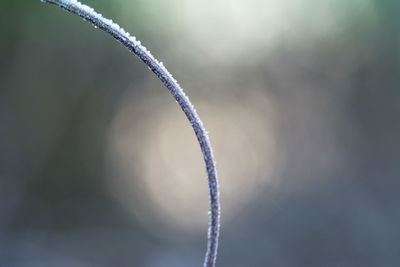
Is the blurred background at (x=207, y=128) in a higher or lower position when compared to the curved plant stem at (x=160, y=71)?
higher

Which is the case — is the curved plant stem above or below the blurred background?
below

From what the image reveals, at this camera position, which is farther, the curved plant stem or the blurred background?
the blurred background

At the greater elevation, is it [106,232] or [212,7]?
[212,7]

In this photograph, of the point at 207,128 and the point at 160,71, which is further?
the point at 207,128

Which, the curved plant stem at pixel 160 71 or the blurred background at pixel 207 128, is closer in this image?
the curved plant stem at pixel 160 71

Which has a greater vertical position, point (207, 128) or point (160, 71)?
point (207, 128)

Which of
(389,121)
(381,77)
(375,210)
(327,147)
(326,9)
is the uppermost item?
(326,9)

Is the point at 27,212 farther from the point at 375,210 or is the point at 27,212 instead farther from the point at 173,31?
the point at 375,210

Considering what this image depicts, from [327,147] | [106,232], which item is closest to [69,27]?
[106,232]
